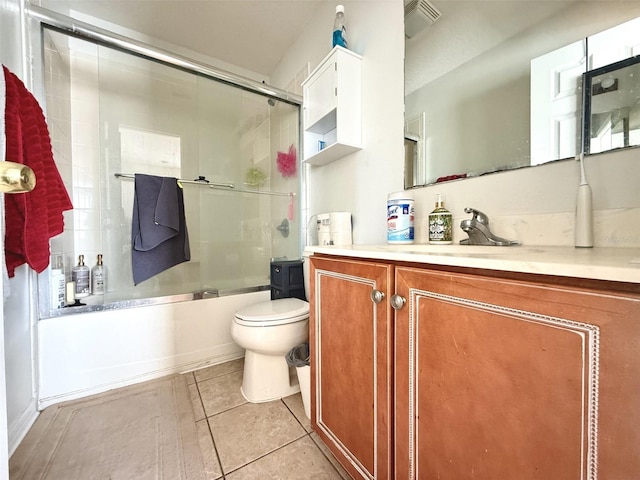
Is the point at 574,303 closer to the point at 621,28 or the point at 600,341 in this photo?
the point at 600,341

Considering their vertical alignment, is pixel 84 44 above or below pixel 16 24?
above

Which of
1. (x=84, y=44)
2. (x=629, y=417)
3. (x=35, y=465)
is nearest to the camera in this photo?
(x=629, y=417)

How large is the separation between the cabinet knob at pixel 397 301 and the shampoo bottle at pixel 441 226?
1.45ft

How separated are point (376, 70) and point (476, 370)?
1.34 metres

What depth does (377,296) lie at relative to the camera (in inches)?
25.0

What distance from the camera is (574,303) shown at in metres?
0.35

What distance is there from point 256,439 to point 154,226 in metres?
1.30

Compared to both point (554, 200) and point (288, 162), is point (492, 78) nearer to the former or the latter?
point (554, 200)

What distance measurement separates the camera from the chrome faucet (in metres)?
0.78

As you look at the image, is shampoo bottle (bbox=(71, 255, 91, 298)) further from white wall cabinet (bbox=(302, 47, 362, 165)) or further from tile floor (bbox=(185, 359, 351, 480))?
white wall cabinet (bbox=(302, 47, 362, 165))

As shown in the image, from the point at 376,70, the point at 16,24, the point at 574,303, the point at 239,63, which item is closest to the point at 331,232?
the point at 376,70

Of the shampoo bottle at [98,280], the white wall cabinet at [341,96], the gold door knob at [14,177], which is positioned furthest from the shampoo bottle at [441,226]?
the shampoo bottle at [98,280]

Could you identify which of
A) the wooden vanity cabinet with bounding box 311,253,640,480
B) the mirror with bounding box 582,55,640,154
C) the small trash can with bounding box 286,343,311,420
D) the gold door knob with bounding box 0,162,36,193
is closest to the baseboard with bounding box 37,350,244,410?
the small trash can with bounding box 286,343,311,420

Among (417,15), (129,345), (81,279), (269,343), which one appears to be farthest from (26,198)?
(417,15)
